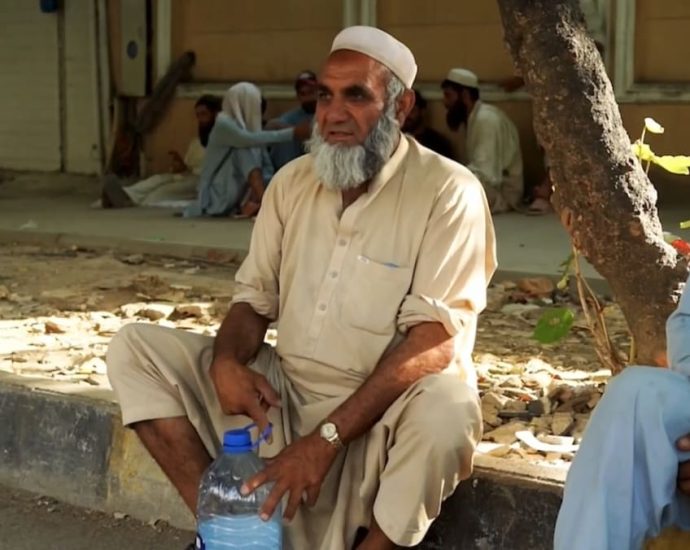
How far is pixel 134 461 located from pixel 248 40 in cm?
894

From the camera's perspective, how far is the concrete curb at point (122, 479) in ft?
12.1

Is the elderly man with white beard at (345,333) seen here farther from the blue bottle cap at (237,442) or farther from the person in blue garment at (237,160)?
the person in blue garment at (237,160)

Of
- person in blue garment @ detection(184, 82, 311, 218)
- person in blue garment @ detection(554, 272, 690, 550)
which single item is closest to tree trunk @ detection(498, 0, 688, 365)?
person in blue garment @ detection(554, 272, 690, 550)

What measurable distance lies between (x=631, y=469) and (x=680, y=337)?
392 mm

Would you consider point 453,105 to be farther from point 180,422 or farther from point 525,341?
point 180,422

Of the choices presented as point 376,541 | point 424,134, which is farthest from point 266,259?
point 424,134

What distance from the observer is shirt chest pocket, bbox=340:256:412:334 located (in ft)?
11.9

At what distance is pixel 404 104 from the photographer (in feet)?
12.5

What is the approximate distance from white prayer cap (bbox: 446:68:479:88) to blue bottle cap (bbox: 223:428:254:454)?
764 cm

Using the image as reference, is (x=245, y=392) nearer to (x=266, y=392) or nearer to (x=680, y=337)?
(x=266, y=392)

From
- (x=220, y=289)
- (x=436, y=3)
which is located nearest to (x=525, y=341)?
(x=220, y=289)

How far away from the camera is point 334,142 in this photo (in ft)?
12.1

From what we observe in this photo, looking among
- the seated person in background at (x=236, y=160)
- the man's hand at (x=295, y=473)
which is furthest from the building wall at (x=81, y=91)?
the man's hand at (x=295, y=473)

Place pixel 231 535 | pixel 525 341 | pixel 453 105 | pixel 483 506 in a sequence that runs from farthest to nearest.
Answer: pixel 453 105
pixel 525 341
pixel 483 506
pixel 231 535
